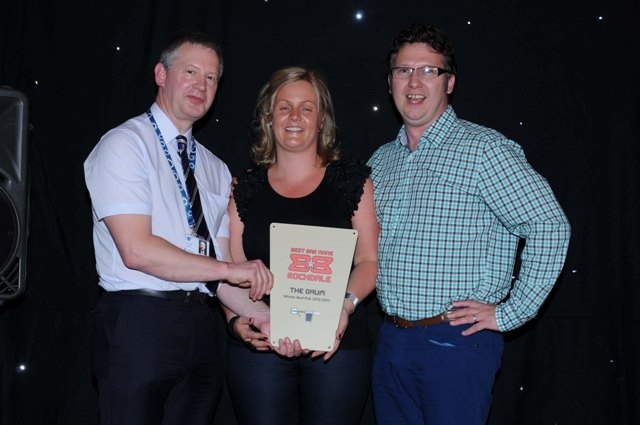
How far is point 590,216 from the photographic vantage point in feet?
10.7

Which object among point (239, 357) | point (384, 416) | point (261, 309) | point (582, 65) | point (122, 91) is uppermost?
point (582, 65)

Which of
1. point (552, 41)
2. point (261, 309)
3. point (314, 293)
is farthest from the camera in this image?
point (552, 41)

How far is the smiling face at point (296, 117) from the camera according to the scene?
8.40ft

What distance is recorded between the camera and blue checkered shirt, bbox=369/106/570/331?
2391 millimetres

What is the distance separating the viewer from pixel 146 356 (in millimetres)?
A: 2301

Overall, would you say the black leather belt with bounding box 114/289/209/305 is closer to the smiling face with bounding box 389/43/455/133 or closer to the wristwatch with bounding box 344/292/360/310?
the wristwatch with bounding box 344/292/360/310

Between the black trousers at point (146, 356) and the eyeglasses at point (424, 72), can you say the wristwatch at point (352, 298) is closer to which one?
the black trousers at point (146, 356)

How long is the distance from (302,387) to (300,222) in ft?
1.81

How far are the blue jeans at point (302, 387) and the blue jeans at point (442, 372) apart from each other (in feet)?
0.44

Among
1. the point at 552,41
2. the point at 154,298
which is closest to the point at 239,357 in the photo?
the point at 154,298

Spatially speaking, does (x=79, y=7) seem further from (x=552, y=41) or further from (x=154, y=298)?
(x=552, y=41)

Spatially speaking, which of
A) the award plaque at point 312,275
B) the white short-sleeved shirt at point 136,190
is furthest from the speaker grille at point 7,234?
the award plaque at point 312,275

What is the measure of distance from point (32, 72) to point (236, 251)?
1.41 m

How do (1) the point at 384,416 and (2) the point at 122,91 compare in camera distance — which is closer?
(1) the point at 384,416
